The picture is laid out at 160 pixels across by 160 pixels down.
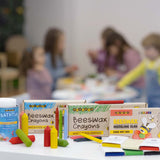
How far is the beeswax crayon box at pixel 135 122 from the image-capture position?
199 centimetres

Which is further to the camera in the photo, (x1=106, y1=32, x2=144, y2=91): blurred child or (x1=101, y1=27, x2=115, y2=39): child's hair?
(x1=101, y1=27, x2=115, y2=39): child's hair

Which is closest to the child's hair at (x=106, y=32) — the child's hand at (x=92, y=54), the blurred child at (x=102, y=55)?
the blurred child at (x=102, y=55)

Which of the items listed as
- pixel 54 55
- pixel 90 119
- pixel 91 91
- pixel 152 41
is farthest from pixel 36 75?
pixel 90 119

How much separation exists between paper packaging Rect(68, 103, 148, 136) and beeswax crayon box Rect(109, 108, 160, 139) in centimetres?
5

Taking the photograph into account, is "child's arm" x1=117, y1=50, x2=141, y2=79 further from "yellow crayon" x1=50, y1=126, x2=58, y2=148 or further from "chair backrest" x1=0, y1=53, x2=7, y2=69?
"yellow crayon" x1=50, y1=126, x2=58, y2=148

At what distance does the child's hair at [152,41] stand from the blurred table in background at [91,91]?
82cm

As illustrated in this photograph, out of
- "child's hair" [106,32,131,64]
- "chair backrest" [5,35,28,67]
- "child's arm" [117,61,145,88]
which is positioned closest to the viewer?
"child's arm" [117,61,145,88]

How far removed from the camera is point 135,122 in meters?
2.01

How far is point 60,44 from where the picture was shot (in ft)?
21.2

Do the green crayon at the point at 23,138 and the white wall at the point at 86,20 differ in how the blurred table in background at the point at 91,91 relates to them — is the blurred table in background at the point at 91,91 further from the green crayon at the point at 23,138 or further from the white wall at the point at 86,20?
the green crayon at the point at 23,138

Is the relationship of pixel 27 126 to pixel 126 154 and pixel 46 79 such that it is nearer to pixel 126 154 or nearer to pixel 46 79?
pixel 126 154

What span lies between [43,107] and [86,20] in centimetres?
551

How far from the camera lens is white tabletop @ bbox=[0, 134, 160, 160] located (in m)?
1.70

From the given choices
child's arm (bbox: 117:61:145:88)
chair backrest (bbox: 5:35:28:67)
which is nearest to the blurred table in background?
child's arm (bbox: 117:61:145:88)
